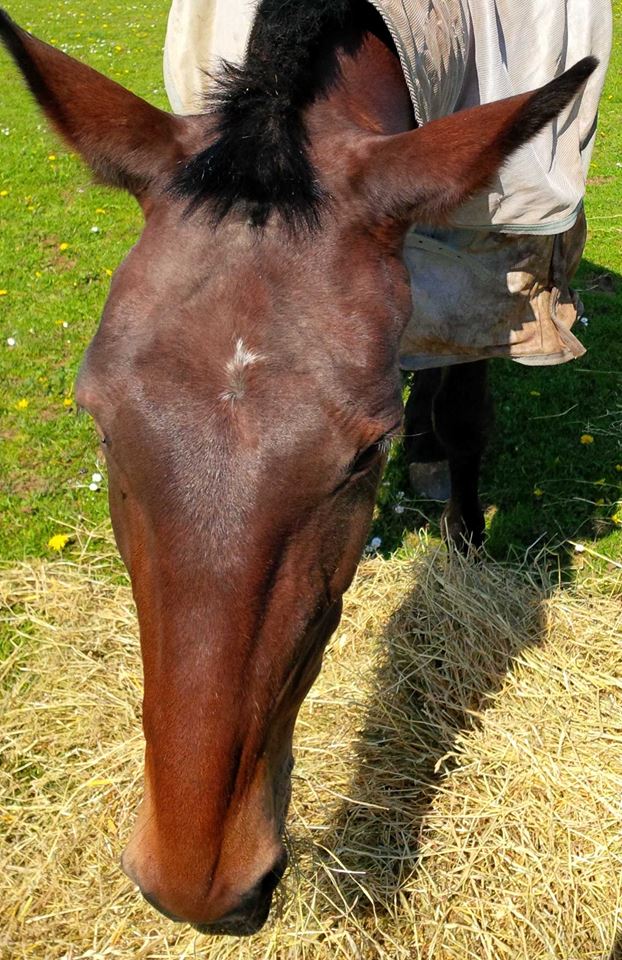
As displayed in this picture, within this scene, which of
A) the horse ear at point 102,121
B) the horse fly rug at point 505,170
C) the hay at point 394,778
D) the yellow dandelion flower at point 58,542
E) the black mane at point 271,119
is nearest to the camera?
the black mane at point 271,119

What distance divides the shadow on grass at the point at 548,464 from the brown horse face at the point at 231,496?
2.73m

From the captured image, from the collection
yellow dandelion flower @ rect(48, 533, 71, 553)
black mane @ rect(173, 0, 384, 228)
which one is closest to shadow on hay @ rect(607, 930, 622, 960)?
black mane @ rect(173, 0, 384, 228)

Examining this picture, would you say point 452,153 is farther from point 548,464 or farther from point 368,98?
point 548,464

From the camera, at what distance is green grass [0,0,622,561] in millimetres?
4855

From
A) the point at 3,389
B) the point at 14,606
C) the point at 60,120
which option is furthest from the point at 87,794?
the point at 3,389

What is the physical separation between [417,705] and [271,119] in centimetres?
246

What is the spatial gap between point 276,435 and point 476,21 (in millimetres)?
1974

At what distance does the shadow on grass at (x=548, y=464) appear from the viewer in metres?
4.77

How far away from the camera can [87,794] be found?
327cm

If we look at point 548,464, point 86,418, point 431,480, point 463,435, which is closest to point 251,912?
point 463,435

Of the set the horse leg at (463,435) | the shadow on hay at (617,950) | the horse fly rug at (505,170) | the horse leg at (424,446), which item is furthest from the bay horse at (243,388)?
the horse leg at (424,446)

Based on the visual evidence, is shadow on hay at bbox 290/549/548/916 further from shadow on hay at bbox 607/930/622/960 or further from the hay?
shadow on hay at bbox 607/930/622/960

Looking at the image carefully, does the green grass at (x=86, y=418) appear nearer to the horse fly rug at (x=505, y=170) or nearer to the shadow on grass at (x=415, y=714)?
the shadow on grass at (x=415, y=714)

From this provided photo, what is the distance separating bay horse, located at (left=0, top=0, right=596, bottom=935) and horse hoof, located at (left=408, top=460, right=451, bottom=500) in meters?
2.99
